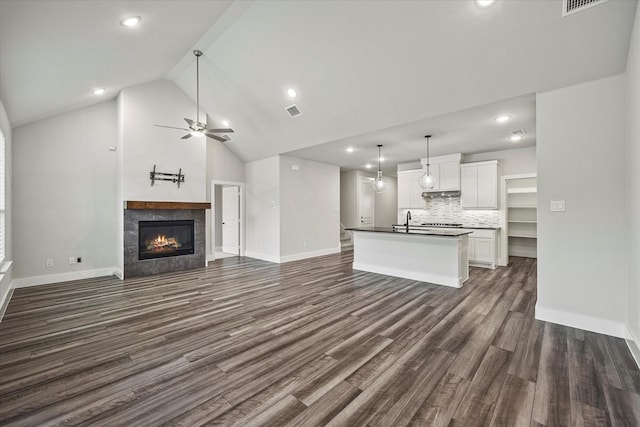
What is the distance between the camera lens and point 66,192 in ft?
17.1

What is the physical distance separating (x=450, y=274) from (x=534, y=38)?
3.47 meters

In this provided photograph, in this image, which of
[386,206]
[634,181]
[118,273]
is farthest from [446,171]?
[118,273]

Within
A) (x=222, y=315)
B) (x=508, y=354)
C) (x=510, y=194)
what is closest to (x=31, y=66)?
(x=222, y=315)

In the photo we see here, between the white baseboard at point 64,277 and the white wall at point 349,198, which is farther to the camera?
the white wall at point 349,198

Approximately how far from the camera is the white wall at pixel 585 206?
285 centimetres

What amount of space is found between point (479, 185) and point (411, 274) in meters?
3.09

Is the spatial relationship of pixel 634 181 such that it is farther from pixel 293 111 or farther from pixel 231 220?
pixel 231 220

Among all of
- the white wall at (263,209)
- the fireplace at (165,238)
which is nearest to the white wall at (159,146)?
the fireplace at (165,238)

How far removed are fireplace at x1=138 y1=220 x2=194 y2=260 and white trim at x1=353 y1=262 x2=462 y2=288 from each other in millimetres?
3865

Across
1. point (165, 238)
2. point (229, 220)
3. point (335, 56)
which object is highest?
point (335, 56)

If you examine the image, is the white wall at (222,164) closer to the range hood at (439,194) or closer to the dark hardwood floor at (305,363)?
the dark hardwood floor at (305,363)

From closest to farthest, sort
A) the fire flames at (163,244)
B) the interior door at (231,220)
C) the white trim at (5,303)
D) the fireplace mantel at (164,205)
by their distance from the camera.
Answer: the white trim at (5,303)
the fireplace mantel at (164,205)
the fire flames at (163,244)
the interior door at (231,220)

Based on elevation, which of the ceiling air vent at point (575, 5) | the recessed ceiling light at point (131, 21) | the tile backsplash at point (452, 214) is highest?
the recessed ceiling light at point (131, 21)

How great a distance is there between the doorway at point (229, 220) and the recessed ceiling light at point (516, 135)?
652cm
